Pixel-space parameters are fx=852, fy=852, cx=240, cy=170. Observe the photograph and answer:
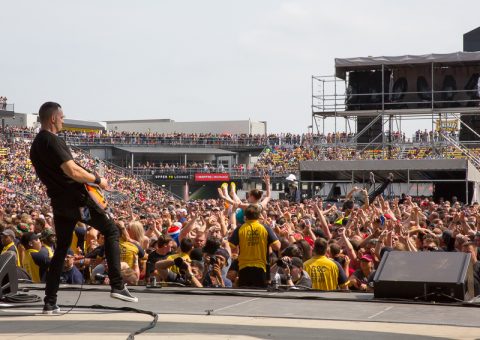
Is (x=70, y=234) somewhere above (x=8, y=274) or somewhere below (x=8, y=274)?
above

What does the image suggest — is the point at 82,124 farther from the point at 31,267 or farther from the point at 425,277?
the point at 425,277

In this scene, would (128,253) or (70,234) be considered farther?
(128,253)

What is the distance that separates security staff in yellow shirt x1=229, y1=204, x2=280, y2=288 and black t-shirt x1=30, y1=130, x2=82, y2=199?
2.76m

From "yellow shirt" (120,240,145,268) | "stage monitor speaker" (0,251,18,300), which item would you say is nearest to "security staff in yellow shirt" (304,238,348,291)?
"yellow shirt" (120,240,145,268)

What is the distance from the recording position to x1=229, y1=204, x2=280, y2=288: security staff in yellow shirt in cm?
862

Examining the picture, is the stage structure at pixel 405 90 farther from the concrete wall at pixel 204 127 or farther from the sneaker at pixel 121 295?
the concrete wall at pixel 204 127

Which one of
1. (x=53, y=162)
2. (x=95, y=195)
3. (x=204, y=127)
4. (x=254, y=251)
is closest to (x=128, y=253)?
(x=254, y=251)

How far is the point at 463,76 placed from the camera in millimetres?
40625

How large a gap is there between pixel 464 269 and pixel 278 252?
318cm

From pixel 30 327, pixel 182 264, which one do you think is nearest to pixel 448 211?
pixel 182 264

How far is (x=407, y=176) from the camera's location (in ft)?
112

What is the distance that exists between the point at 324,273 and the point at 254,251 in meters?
0.74

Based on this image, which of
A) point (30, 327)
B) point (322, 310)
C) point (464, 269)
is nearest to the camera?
point (30, 327)

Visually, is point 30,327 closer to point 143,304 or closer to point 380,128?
point 143,304
